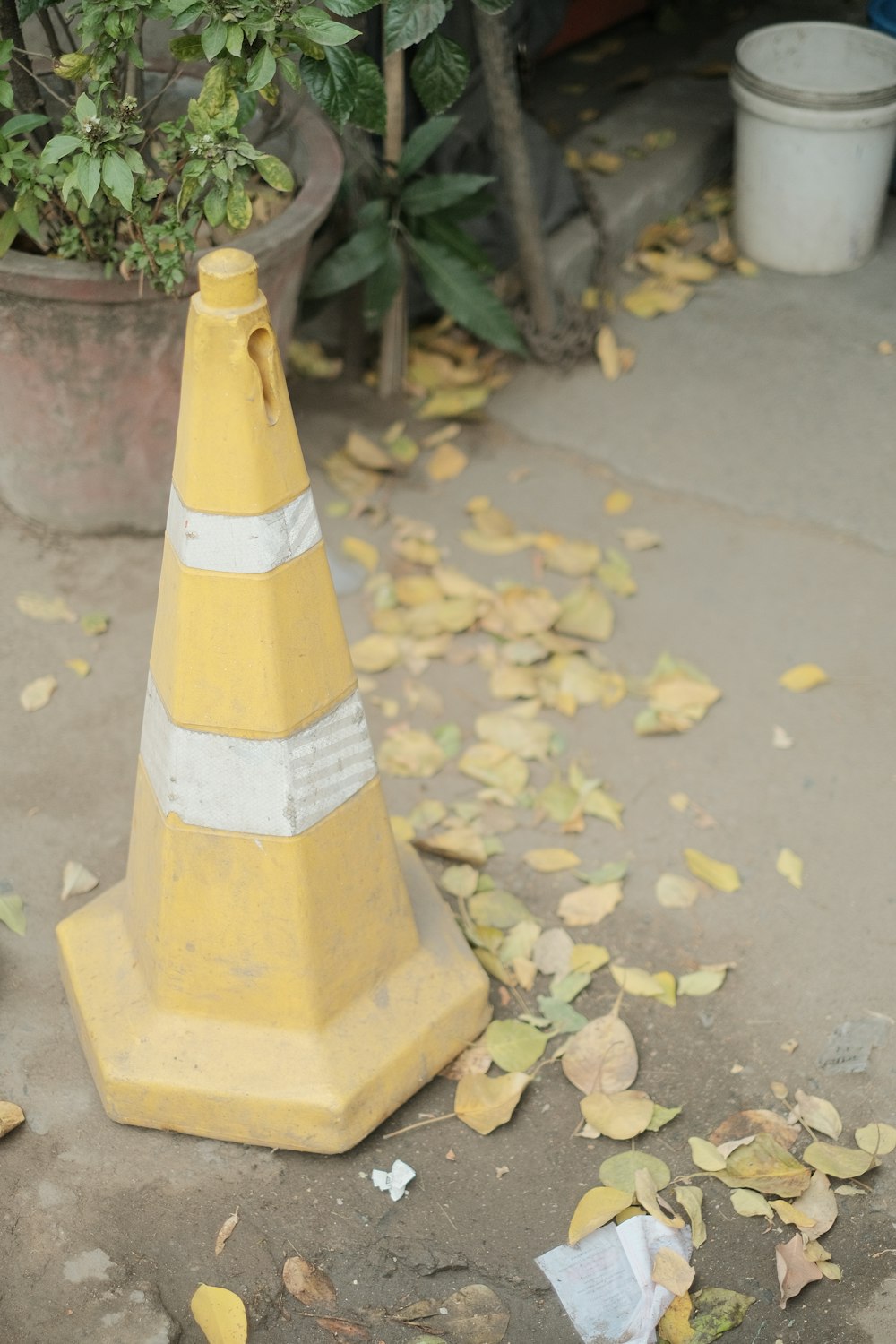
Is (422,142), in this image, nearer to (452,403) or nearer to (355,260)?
(355,260)

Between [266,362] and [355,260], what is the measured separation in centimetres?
178

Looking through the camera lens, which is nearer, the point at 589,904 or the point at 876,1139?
the point at 876,1139

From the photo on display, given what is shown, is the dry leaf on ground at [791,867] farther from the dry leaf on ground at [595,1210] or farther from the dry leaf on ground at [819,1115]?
the dry leaf on ground at [595,1210]

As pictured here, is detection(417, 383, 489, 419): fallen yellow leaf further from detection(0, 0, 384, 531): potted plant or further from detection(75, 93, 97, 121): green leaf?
A: detection(75, 93, 97, 121): green leaf

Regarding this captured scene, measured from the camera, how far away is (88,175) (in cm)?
203

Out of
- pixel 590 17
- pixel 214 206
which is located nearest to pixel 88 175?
pixel 214 206

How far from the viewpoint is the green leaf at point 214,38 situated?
186 centimetres

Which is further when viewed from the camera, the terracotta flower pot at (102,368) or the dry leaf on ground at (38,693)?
the dry leaf on ground at (38,693)

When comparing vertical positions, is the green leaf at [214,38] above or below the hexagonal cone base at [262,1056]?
above

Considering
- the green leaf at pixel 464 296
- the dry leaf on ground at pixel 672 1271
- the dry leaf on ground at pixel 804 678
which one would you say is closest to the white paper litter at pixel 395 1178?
the dry leaf on ground at pixel 672 1271

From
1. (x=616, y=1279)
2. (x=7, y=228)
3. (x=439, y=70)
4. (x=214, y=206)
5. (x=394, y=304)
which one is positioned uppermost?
(x=439, y=70)

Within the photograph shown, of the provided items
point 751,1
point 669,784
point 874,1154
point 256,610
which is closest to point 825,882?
point 669,784

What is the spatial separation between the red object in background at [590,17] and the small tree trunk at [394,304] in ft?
5.82

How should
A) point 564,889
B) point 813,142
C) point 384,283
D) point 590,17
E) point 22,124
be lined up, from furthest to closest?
point 590,17
point 813,142
point 384,283
point 564,889
point 22,124
